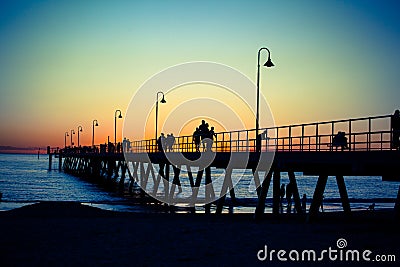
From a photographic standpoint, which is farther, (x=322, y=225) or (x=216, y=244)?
(x=322, y=225)

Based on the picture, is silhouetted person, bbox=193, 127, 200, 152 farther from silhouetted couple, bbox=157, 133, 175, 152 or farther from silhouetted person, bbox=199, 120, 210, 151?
silhouetted couple, bbox=157, 133, 175, 152

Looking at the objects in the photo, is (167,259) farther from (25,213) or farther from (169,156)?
(169,156)

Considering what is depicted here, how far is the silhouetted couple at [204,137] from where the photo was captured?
87.8ft

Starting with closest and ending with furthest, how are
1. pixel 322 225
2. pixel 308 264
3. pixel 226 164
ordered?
1. pixel 308 264
2. pixel 322 225
3. pixel 226 164

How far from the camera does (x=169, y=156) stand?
3275cm

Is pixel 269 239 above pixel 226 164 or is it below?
below

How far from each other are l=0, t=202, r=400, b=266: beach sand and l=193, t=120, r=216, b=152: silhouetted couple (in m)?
10.8

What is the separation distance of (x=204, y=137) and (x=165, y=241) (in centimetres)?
1586

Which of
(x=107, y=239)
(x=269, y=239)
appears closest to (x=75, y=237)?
(x=107, y=239)

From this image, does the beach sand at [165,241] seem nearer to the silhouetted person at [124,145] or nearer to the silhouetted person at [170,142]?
the silhouetted person at [170,142]

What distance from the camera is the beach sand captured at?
10.2 metres

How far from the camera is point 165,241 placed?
40.8ft

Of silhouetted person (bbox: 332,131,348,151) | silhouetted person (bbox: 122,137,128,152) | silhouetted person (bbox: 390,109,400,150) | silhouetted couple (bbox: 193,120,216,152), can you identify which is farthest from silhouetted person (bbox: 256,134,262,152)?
silhouetted person (bbox: 122,137,128,152)

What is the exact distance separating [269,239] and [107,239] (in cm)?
380
